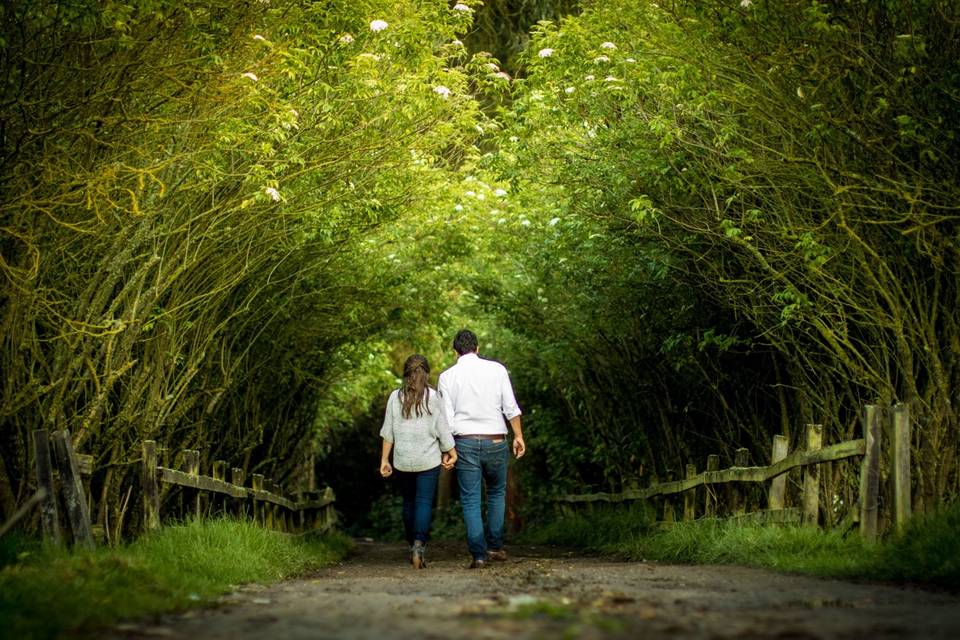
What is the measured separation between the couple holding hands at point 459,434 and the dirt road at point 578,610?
84.3 inches

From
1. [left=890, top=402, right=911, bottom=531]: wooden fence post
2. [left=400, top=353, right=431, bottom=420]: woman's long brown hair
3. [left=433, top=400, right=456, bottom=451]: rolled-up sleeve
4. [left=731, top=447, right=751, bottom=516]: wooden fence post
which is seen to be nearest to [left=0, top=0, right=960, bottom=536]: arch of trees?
[left=890, top=402, right=911, bottom=531]: wooden fence post

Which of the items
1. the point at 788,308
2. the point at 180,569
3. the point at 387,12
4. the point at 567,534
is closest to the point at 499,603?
the point at 180,569

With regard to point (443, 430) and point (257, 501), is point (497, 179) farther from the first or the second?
point (257, 501)

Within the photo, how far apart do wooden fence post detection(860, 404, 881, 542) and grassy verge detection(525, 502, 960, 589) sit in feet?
0.40

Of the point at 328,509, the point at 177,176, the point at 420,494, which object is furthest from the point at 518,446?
the point at 328,509

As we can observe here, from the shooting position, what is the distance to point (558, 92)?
10812 millimetres

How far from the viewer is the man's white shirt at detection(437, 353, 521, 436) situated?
33.1 feet

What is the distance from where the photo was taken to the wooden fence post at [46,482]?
7441 mm

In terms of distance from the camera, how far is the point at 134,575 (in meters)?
6.66

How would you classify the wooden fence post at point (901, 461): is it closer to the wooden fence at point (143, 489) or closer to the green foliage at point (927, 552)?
the green foliage at point (927, 552)

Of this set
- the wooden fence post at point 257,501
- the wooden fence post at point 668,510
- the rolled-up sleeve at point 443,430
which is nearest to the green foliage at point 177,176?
the wooden fence post at point 257,501

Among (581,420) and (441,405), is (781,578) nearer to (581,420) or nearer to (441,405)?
(441,405)

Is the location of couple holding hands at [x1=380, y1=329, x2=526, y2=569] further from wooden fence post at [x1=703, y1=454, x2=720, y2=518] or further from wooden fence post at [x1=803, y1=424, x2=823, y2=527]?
wooden fence post at [x1=703, y1=454, x2=720, y2=518]

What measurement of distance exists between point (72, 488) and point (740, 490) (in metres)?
6.65
